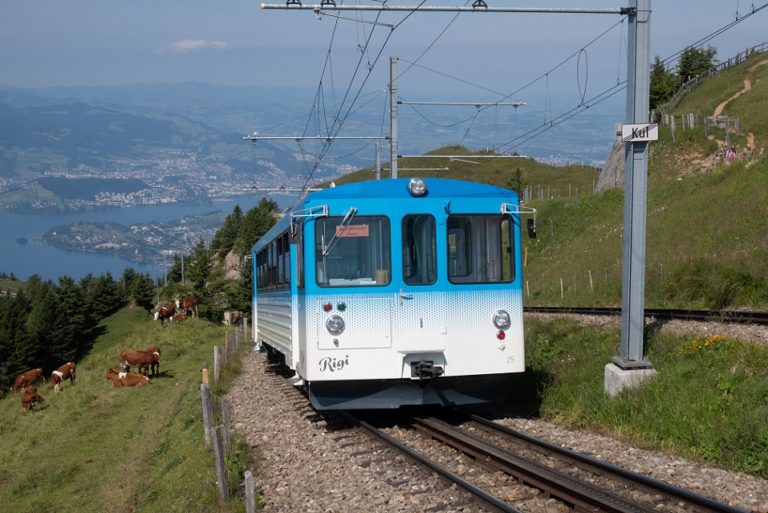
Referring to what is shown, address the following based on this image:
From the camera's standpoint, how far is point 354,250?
456 inches

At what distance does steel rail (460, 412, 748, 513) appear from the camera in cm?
716

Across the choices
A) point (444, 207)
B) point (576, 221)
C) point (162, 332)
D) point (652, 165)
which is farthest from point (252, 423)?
point (652, 165)

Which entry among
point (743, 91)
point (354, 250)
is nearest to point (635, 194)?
point (354, 250)

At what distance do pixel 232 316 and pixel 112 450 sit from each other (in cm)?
3422

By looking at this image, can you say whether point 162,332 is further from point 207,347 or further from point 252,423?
point 252,423

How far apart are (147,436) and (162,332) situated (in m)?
24.8

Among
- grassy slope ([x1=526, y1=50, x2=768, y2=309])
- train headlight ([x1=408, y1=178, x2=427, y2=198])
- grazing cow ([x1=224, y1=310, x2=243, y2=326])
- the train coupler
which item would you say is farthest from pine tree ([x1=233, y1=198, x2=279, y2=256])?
the train coupler

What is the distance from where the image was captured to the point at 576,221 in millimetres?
48844

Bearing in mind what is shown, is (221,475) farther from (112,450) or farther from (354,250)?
(112,450)

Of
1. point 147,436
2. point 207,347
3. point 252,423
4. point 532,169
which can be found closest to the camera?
point 252,423

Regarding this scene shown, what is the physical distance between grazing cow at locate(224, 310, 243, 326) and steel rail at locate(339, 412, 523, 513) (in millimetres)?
39797

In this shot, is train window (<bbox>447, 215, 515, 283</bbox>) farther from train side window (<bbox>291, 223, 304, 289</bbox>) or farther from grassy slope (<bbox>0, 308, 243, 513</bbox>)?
grassy slope (<bbox>0, 308, 243, 513</bbox>)

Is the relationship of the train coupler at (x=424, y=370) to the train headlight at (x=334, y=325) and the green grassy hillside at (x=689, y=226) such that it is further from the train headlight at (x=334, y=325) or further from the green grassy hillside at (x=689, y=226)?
the green grassy hillside at (x=689, y=226)

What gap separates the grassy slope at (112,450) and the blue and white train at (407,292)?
88.1 inches
